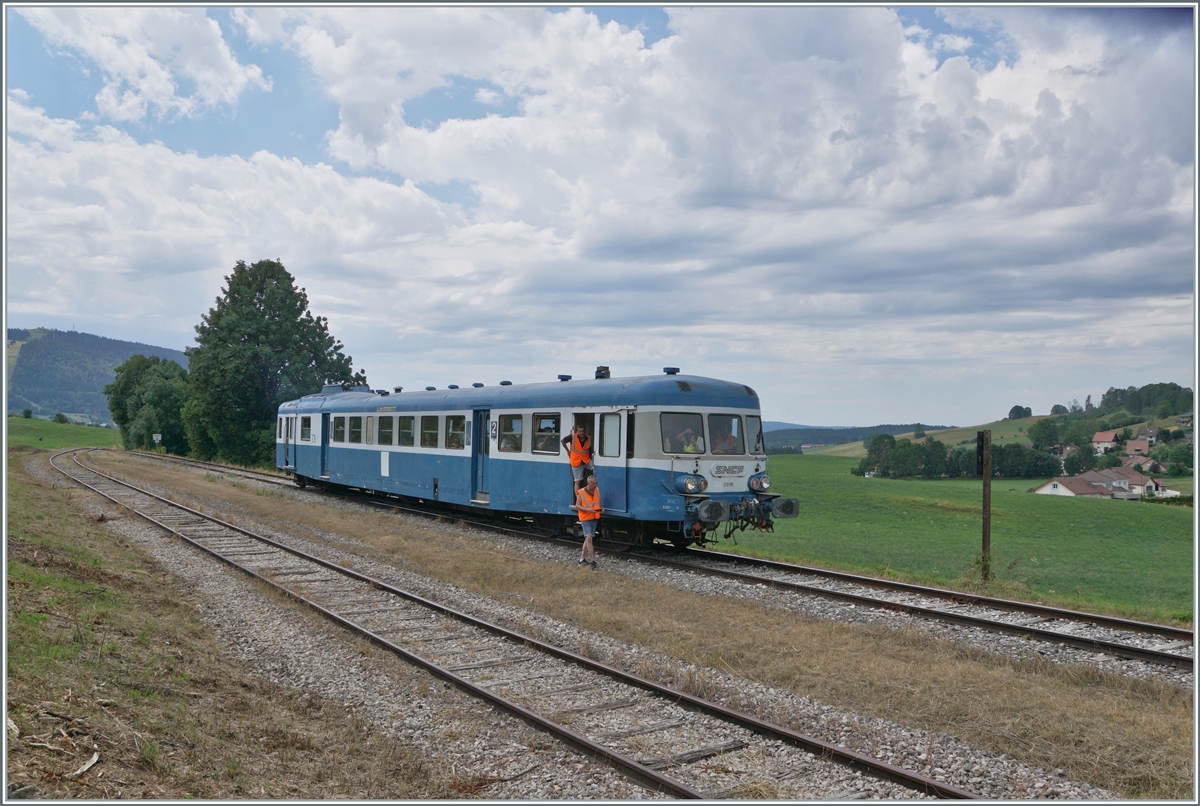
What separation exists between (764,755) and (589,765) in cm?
124

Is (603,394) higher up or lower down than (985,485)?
higher up

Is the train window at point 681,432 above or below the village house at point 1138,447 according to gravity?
above

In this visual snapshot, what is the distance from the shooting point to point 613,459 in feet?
47.5

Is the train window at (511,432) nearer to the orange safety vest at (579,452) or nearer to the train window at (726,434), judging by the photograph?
the orange safety vest at (579,452)

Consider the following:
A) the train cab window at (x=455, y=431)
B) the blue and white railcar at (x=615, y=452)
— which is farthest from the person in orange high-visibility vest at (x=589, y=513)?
the train cab window at (x=455, y=431)

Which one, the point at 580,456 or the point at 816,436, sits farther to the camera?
the point at 816,436

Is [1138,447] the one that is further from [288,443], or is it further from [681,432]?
[681,432]

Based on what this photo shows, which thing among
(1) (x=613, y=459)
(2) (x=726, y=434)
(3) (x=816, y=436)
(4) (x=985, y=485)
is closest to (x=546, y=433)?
(1) (x=613, y=459)

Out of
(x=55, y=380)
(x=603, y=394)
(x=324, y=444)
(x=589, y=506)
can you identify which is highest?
(x=55, y=380)

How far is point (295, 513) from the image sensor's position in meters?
21.5

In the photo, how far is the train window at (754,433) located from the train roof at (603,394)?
0.23 metres

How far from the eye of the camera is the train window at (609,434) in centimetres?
1445

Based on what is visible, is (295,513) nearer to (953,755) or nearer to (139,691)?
(139,691)

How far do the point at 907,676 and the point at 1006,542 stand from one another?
2719 cm
